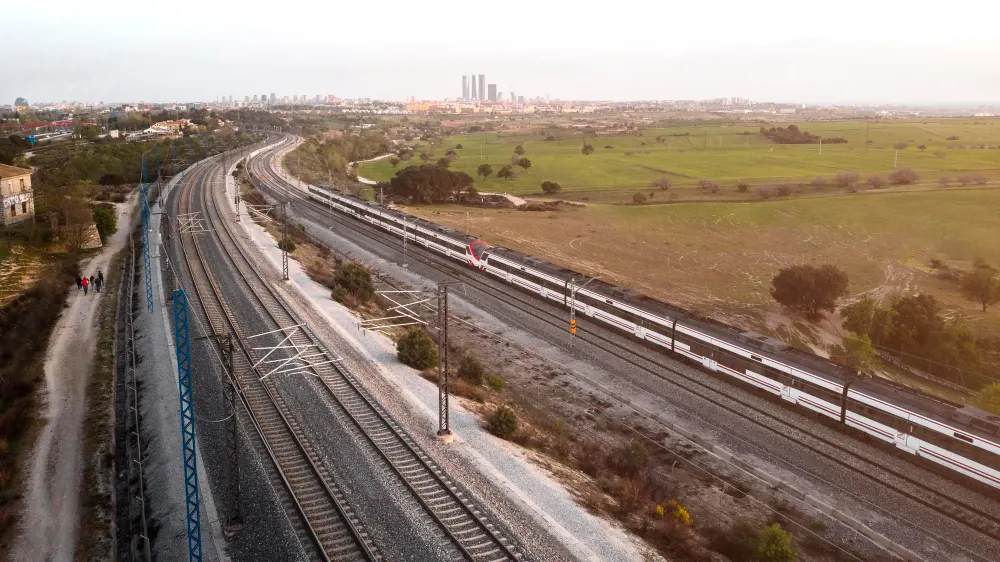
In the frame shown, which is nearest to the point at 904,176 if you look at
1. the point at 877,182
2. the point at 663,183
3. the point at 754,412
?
the point at 877,182

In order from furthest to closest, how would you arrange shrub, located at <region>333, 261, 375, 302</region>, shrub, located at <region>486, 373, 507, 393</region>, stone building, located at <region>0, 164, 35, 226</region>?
stone building, located at <region>0, 164, 35, 226</region>
shrub, located at <region>333, 261, 375, 302</region>
shrub, located at <region>486, 373, 507, 393</region>

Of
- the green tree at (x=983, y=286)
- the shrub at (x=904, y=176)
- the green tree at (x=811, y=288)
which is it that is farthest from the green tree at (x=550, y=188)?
the green tree at (x=983, y=286)

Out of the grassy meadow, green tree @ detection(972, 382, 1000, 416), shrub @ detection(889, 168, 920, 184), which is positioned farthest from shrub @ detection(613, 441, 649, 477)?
shrub @ detection(889, 168, 920, 184)

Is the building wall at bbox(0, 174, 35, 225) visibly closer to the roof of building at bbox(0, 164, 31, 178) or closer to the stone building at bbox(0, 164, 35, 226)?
the stone building at bbox(0, 164, 35, 226)

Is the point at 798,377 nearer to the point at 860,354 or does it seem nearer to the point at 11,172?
the point at 860,354

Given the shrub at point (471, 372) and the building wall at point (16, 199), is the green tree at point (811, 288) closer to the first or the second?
the shrub at point (471, 372)

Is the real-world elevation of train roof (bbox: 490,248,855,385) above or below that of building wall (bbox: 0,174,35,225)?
below

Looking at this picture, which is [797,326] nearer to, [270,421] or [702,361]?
[702,361]

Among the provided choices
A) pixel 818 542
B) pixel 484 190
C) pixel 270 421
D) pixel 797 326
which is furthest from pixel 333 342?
pixel 484 190
